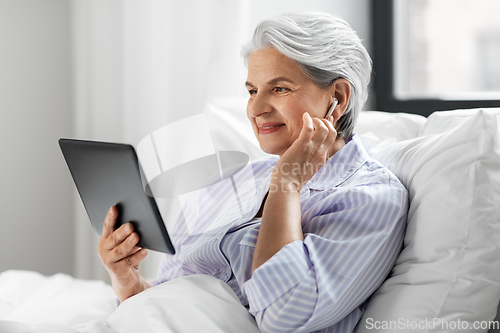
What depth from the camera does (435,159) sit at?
0.88m

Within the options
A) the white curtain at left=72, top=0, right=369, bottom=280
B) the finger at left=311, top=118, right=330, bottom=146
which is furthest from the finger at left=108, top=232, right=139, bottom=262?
the white curtain at left=72, top=0, right=369, bottom=280

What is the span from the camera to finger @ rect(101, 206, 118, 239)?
95 cm

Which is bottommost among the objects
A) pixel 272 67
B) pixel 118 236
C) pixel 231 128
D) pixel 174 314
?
pixel 174 314

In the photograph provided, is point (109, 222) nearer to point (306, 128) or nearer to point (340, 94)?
point (306, 128)

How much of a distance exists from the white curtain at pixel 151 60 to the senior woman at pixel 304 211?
0.97 metres

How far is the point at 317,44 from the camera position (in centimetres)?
96

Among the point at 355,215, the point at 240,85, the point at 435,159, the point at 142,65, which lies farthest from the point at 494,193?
the point at 142,65

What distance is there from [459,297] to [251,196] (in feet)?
1.68

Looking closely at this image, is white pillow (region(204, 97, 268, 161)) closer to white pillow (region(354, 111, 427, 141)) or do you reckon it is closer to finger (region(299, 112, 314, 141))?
white pillow (region(354, 111, 427, 141))

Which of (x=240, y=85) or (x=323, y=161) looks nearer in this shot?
(x=323, y=161)

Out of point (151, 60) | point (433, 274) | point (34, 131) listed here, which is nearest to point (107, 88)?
point (151, 60)

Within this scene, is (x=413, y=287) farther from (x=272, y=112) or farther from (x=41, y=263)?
(x=41, y=263)

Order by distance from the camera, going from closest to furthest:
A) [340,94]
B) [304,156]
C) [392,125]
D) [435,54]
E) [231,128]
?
1. [304,156]
2. [340,94]
3. [392,125]
4. [231,128]
5. [435,54]

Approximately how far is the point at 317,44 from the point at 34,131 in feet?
5.56
